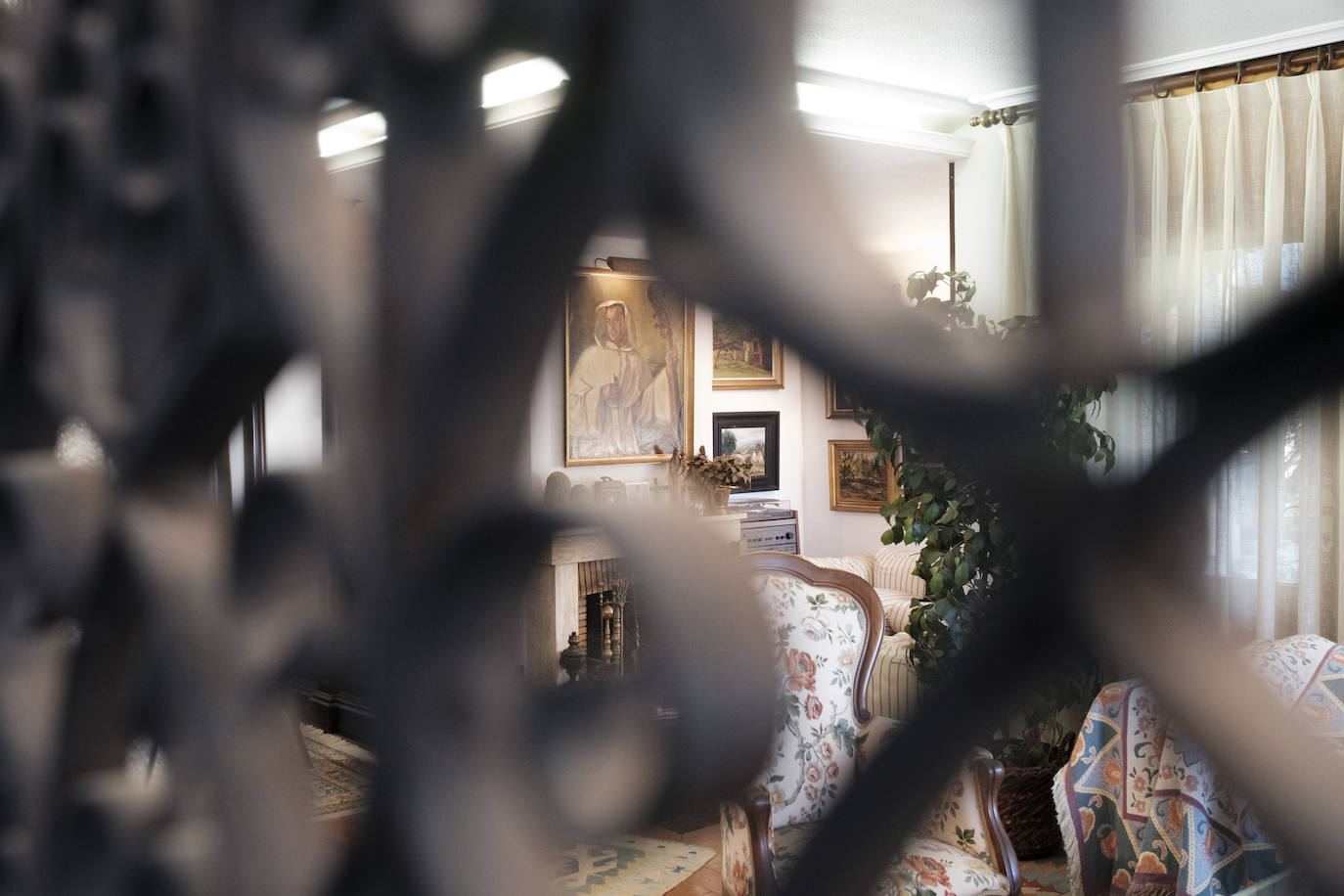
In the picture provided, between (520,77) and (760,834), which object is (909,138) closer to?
(760,834)

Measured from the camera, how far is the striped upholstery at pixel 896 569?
21.0ft

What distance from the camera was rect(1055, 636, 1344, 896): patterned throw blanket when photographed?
199 centimetres

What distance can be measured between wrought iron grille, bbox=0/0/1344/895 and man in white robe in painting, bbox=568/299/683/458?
5.33 meters

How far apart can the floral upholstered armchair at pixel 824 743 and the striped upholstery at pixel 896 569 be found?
3508 mm

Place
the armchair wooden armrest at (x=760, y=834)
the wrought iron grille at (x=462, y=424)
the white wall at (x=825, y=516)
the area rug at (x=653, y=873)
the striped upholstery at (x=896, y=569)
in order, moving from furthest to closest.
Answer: the white wall at (x=825, y=516) → the striped upholstery at (x=896, y=569) → the area rug at (x=653, y=873) → the armchair wooden armrest at (x=760, y=834) → the wrought iron grille at (x=462, y=424)

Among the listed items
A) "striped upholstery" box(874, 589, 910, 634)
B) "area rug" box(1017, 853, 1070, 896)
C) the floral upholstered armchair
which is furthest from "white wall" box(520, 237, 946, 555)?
"area rug" box(1017, 853, 1070, 896)

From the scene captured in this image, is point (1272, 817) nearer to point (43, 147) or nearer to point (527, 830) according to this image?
point (527, 830)

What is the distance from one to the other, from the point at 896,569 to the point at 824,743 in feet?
13.1

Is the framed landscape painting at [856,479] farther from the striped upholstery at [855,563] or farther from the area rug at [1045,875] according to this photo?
the area rug at [1045,875]

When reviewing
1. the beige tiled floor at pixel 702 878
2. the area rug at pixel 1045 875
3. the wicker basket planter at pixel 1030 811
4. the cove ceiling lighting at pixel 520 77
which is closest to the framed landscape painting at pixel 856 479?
the beige tiled floor at pixel 702 878

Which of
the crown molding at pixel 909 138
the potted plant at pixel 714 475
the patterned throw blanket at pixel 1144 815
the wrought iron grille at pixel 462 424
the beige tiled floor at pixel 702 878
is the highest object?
the crown molding at pixel 909 138

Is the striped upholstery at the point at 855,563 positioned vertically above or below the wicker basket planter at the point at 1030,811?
above

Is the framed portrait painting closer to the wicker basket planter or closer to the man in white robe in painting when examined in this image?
the man in white robe in painting

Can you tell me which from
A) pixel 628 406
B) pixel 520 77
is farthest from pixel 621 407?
pixel 520 77
